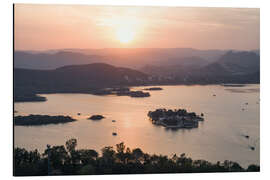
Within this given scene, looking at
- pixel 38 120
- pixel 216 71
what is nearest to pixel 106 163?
pixel 38 120

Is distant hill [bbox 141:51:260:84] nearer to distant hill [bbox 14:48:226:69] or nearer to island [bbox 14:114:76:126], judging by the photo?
distant hill [bbox 14:48:226:69]

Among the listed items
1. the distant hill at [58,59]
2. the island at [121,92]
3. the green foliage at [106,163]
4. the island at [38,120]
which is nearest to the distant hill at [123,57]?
the distant hill at [58,59]

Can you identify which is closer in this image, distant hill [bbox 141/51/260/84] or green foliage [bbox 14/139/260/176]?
green foliage [bbox 14/139/260/176]

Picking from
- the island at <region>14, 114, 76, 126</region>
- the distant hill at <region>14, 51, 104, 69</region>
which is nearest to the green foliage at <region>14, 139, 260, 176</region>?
the island at <region>14, 114, 76, 126</region>

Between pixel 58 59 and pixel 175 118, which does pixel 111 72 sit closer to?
pixel 58 59

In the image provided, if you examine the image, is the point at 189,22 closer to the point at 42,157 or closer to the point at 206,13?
the point at 206,13

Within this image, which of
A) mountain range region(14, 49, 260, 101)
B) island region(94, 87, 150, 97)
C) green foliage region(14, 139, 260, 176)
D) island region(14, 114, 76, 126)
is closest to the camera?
green foliage region(14, 139, 260, 176)
